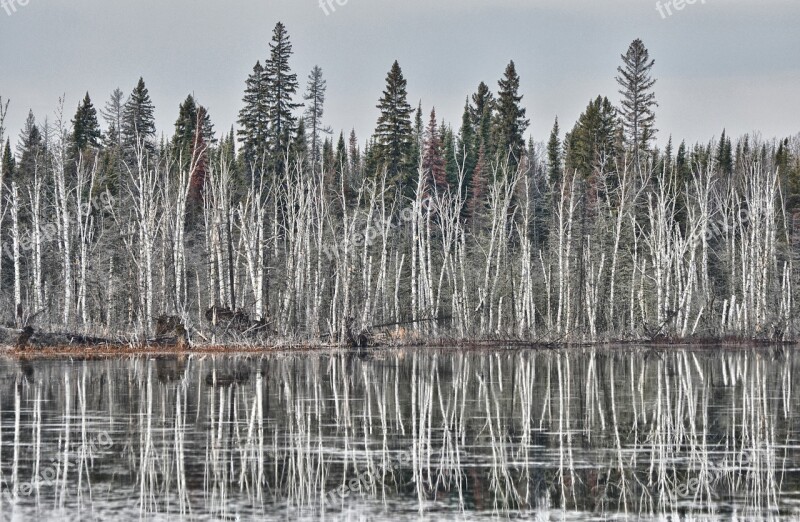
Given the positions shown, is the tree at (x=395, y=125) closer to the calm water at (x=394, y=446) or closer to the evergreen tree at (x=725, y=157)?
the evergreen tree at (x=725, y=157)

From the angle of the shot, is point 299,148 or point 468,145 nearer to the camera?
point 299,148

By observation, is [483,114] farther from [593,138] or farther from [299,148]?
[299,148]

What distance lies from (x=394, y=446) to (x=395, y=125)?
5469 cm

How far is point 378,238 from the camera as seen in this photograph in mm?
60438

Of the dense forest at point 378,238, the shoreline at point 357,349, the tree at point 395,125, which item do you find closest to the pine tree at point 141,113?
the dense forest at point 378,238

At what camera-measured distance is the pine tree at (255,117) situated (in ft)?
207

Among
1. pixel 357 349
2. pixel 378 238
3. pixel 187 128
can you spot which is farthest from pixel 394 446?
pixel 187 128

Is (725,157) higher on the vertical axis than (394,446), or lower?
higher

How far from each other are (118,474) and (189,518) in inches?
106

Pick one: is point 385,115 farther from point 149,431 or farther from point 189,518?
point 189,518

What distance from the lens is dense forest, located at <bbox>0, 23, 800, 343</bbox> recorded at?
1665 inches

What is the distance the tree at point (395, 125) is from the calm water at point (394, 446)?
42189 mm

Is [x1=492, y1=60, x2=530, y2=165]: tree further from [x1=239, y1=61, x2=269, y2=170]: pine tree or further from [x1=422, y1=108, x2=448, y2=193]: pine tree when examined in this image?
[x1=239, y1=61, x2=269, y2=170]: pine tree

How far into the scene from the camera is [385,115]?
68.2 m
